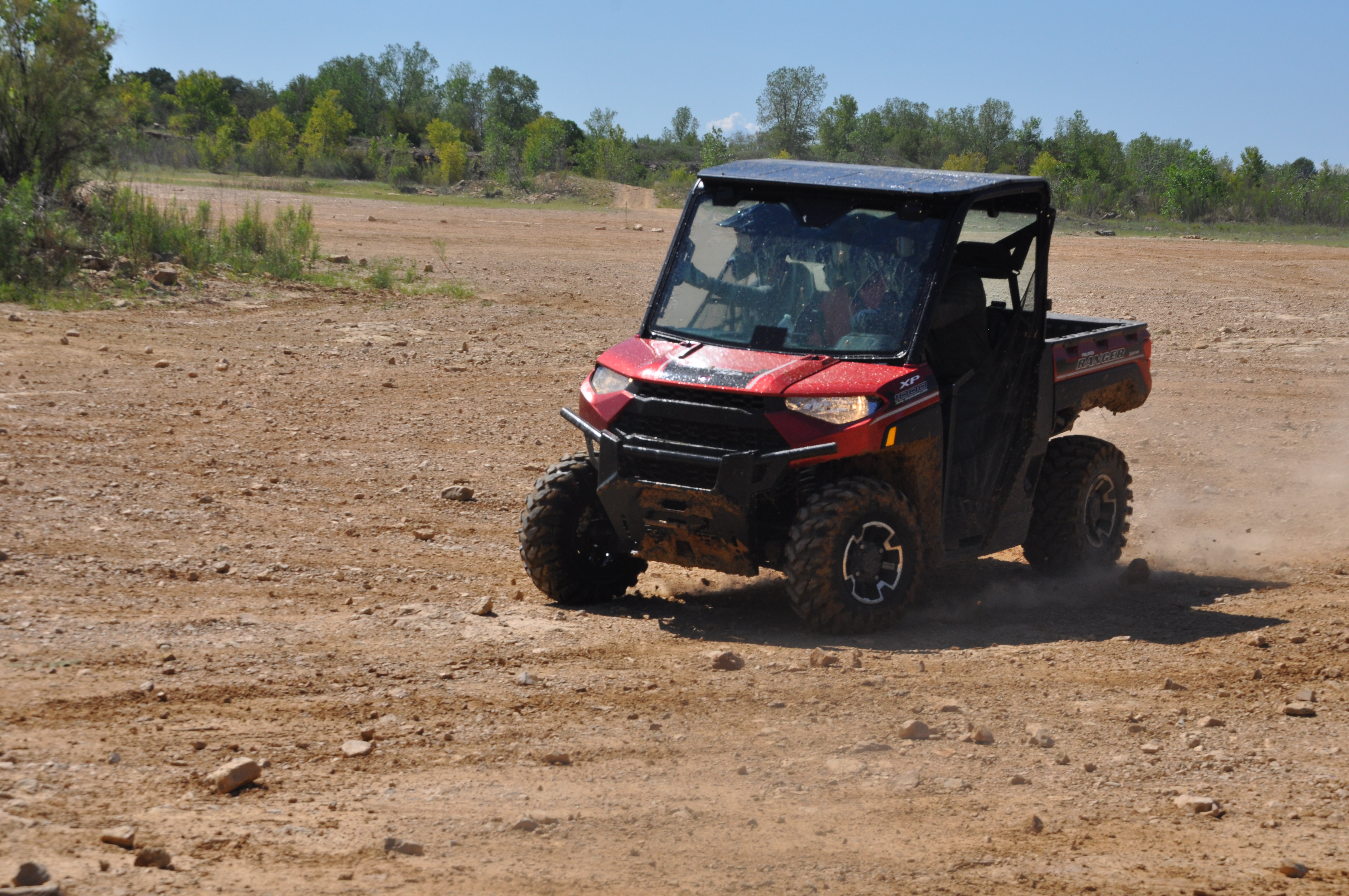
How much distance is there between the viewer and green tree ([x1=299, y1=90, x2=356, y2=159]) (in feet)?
235

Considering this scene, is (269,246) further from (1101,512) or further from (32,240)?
(1101,512)

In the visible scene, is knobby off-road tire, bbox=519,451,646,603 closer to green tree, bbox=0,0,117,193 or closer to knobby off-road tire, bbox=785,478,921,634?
knobby off-road tire, bbox=785,478,921,634

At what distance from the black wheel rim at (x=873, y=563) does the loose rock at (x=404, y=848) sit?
2717 millimetres

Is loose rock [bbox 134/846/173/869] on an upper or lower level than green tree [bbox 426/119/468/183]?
lower

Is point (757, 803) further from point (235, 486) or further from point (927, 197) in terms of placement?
point (235, 486)

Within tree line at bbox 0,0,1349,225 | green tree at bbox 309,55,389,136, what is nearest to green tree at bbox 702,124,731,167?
tree line at bbox 0,0,1349,225

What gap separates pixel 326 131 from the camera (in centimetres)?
7606

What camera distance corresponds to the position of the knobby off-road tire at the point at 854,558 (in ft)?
19.5

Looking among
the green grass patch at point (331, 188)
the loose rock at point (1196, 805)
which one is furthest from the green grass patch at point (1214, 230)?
the loose rock at point (1196, 805)

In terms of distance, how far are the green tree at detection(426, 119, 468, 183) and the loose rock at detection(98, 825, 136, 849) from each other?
6307cm

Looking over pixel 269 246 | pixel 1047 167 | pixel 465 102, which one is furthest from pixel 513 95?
pixel 269 246

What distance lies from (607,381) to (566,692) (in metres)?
1.67

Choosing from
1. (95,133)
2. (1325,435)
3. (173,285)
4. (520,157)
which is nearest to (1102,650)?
(1325,435)

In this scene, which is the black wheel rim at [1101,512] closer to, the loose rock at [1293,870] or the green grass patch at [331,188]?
the loose rock at [1293,870]
